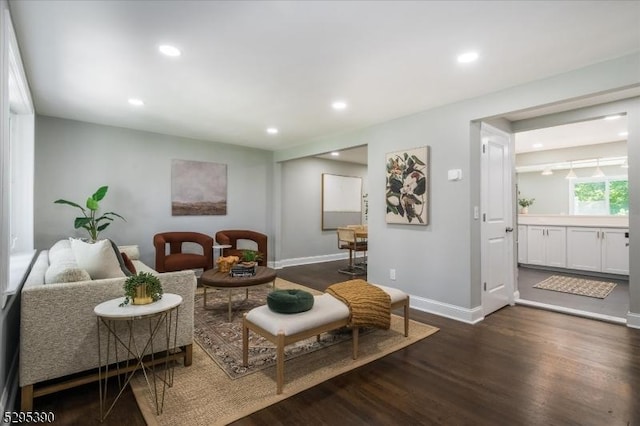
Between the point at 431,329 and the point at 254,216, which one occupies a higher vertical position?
the point at 254,216

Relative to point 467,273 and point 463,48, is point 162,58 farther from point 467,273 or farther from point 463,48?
point 467,273

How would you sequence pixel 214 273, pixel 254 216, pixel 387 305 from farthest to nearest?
pixel 254 216 < pixel 214 273 < pixel 387 305

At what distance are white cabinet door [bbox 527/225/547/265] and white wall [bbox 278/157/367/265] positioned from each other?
13.1ft

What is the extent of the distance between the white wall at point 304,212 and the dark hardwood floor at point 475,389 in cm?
406

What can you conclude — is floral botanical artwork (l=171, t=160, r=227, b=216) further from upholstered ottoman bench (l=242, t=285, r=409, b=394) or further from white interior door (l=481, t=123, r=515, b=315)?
white interior door (l=481, t=123, r=515, b=315)

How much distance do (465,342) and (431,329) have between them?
36cm

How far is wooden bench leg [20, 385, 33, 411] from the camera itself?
177 centimetres

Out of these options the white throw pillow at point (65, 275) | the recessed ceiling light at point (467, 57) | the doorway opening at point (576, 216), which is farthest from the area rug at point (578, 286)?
the white throw pillow at point (65, 275)

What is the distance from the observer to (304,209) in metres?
6.84

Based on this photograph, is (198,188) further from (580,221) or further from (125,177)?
(580,221)

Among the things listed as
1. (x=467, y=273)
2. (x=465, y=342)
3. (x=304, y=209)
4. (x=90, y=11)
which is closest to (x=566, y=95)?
(x=467, y=273)

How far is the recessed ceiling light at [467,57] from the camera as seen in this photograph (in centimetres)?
239

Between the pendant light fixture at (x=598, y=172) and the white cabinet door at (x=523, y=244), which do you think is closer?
the pendant light fixture at (x=598, y=172)

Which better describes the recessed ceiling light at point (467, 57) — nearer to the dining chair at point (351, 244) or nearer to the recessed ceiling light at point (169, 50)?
the recessed ceiling light at point (169, 50)
